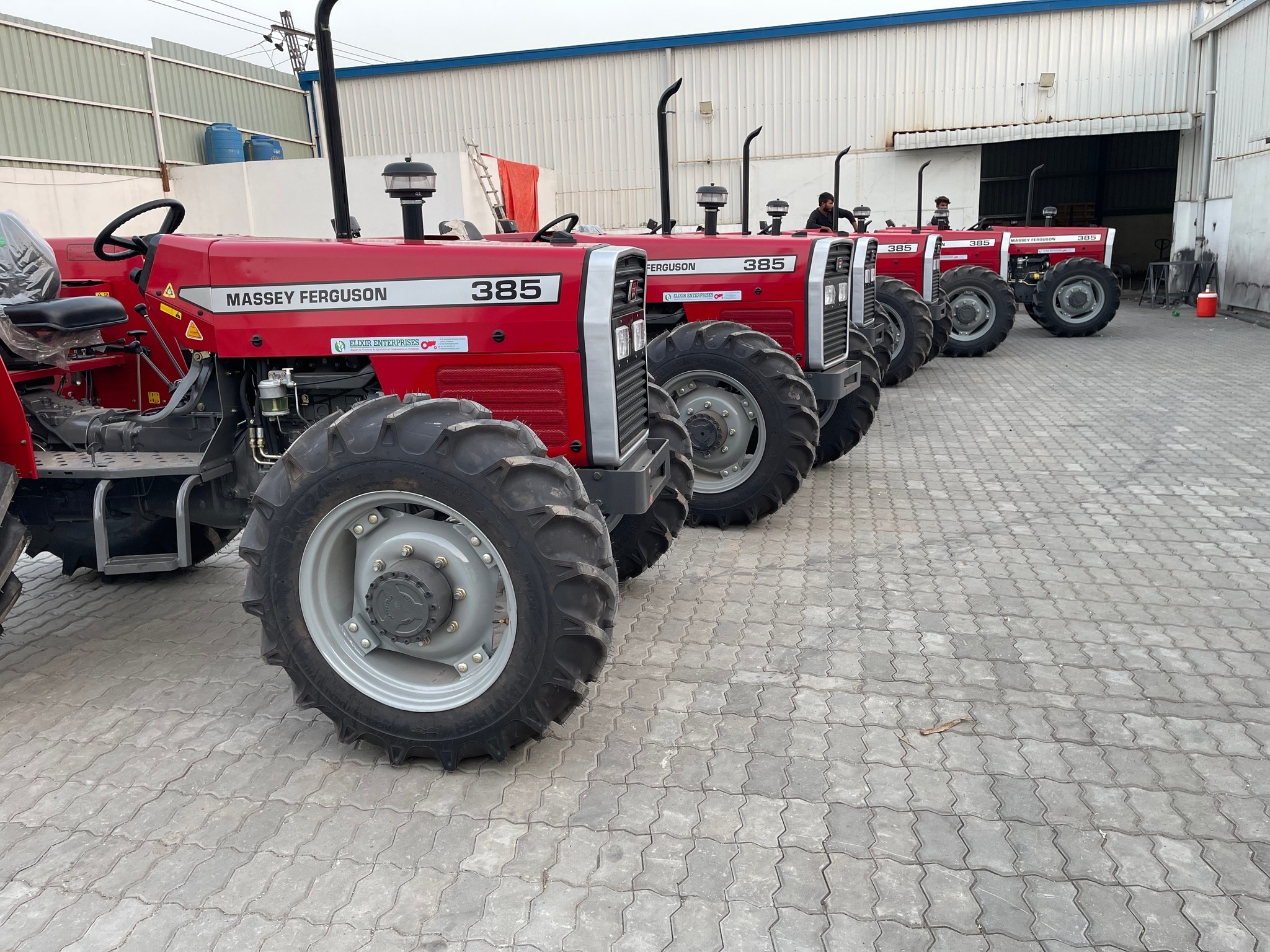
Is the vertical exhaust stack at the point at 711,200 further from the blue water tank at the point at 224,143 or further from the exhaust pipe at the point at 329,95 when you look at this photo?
the blue water tank at the point at 224,143

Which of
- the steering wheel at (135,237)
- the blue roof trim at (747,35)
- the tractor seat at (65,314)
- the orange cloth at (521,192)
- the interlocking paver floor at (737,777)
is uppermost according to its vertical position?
the blue roof trim at (747,35)

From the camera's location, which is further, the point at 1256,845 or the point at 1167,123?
the point at 1167,123

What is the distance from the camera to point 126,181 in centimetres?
1744

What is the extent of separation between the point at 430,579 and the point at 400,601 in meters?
0.11

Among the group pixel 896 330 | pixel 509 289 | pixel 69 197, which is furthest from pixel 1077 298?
pixel 69 197

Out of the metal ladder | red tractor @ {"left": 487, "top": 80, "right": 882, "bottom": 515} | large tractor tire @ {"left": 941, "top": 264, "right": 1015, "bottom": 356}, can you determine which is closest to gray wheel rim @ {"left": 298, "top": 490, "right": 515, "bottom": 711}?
red tractor @ {"left": 487, "top": 80, "right": 882, "bottom": 515}

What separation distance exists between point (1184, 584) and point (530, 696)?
3190mm

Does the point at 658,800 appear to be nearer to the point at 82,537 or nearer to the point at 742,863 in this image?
the point at 742,863

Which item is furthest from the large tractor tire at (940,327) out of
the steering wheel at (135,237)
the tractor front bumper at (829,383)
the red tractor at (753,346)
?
the steering wheel at (135,237)

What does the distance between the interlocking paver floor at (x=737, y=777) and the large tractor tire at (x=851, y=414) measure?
172 centimetres

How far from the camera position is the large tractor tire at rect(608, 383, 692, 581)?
407 cm

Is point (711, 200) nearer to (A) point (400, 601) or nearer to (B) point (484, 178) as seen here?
(A) point (400, 601)

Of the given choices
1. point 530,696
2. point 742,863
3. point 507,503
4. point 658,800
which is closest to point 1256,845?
point 742,863

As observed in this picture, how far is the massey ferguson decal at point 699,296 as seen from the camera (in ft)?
20.0
